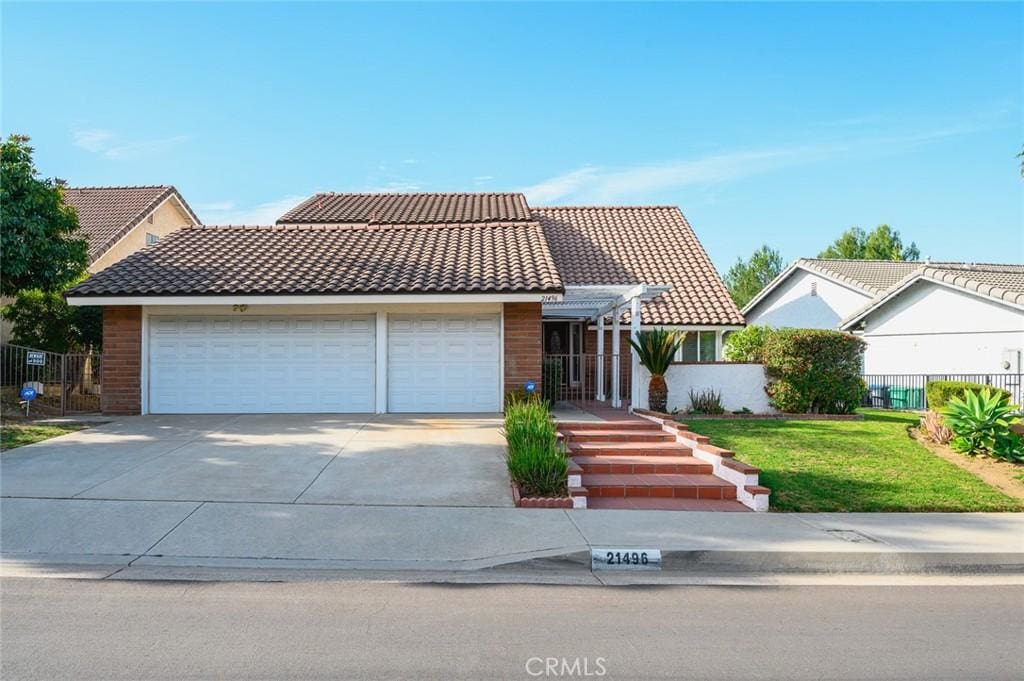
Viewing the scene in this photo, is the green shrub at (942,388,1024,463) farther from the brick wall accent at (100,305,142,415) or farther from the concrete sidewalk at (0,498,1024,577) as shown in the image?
the brick wall accent at (100,305,142,415)

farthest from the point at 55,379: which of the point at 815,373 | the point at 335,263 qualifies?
the point at 815,373

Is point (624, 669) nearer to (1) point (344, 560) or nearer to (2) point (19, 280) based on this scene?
(1) point (344, 560)

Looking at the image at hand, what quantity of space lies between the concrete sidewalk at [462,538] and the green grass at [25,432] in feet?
12.9

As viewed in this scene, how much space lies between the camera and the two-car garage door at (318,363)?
15.0 m

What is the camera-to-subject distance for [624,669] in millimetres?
4266

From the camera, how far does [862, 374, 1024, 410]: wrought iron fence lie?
20.7m

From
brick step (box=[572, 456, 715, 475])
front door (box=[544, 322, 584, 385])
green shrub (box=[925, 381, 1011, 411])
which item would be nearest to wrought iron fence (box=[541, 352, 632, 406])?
front door (box=[544, 322, 584, 385])

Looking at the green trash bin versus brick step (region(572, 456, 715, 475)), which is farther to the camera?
the green trash bin

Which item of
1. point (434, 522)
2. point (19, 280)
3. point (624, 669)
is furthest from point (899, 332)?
point (19, 280)

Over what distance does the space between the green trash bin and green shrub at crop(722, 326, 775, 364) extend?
862 cm

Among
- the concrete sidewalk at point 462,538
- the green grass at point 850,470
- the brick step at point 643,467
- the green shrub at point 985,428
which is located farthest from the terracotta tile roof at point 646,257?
the concrete sidewalk at point 462,538

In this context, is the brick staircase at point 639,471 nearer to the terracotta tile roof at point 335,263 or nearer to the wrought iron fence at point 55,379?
the terracotta tile roof at point 335,263

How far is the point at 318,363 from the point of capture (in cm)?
1508

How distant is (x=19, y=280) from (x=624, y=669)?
17.9 metres
